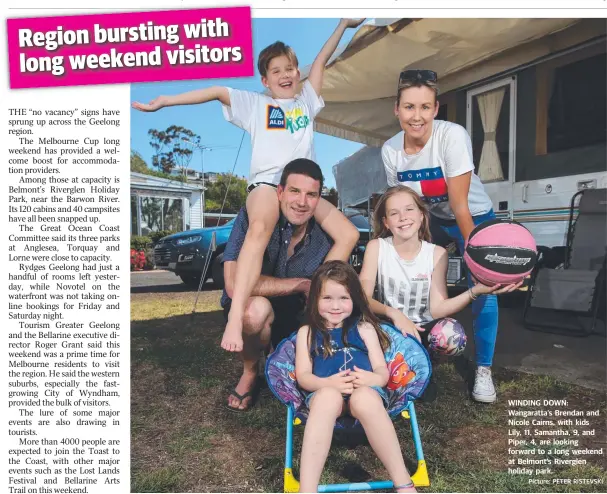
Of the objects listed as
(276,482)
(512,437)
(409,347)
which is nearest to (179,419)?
(276,482)

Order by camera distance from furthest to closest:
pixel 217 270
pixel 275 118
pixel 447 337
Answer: pixel 217 270
pixel 275 118
pixel 447 337

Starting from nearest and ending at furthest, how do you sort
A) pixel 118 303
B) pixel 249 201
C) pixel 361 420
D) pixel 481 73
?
pixel 361 420, pixel 118 303, pixel 249 201, pixel 481 73

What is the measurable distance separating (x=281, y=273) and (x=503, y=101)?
9.63 feet

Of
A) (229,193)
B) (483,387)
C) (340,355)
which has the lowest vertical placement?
(483,387)

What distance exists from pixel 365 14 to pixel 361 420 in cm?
166

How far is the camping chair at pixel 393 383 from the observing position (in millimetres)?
1502

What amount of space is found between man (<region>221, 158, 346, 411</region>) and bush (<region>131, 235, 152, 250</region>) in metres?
0.47

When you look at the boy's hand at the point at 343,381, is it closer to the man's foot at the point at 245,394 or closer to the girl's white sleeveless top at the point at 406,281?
the girl's white sleeveless top at the point at 406,281

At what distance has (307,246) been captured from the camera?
1.96 meters

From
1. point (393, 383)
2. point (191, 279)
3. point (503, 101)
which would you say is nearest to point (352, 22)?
point (393, 383)

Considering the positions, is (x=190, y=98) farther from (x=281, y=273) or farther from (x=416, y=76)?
(x=416, y=76)

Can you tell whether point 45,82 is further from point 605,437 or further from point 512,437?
point 605,437

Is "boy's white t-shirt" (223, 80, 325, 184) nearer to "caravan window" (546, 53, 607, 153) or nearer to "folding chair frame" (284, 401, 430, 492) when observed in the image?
"folding chair frame" (284, 401, 430, 492)

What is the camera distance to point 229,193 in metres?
2.24
